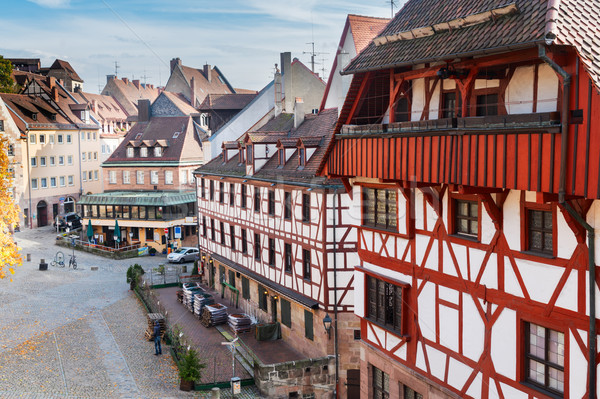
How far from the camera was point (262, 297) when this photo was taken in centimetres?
3130

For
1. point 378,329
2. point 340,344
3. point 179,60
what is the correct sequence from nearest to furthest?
point 378,329 < point 340,344 < point 179,60

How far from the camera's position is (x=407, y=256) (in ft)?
48.2

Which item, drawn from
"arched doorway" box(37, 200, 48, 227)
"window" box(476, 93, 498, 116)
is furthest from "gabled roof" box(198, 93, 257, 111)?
"window" box(476, 93, 498, 116)

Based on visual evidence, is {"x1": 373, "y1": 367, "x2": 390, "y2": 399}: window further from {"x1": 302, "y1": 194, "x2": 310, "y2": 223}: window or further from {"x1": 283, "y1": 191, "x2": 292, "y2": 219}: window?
{"x1": 283, "y1": 191, "x2": 292, "y2": 219}: window

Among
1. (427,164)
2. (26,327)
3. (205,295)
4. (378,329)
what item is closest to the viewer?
(427,164)

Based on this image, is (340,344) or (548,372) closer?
(548,372)

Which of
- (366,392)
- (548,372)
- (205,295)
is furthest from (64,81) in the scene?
(548,372)

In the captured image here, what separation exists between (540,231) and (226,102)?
124 feet

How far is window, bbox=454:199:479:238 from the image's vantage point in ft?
41.3

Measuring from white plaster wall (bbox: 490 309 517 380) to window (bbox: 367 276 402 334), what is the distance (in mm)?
3285

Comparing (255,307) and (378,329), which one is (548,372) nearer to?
(378,329)

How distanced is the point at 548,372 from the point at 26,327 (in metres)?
27.1

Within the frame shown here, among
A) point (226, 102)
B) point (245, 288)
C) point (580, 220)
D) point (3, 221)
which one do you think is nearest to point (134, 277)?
point (245, 288)

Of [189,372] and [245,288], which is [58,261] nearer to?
[245,288]
